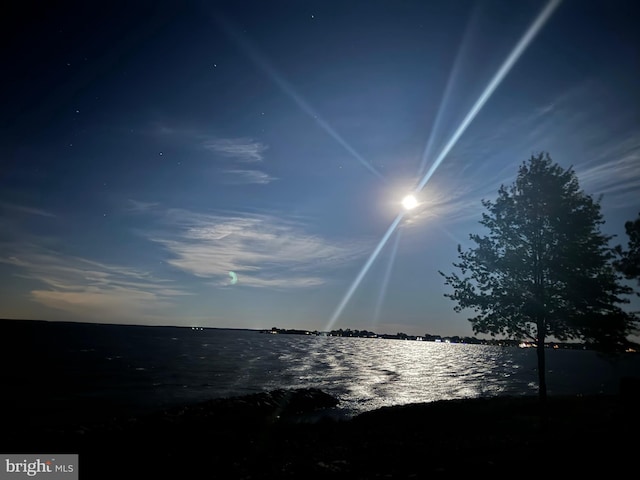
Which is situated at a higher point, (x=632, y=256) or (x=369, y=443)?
(x=632, y=256)

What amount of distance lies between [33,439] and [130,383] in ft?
101

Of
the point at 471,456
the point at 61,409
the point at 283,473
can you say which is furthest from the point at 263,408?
the point at 471,456

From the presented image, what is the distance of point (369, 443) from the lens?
50.5ft

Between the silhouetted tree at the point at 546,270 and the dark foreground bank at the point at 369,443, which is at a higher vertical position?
the silhouetted tree at the point at 546,270

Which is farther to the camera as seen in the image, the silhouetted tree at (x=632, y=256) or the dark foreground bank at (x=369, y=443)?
the silhouetted tree at (x=632, y=256)

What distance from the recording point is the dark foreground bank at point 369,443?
10.1m

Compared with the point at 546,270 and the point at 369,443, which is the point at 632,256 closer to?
the point at 546,270

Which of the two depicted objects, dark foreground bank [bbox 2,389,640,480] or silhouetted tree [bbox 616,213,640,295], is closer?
dark foreground bank [bbox 2,389,640,480]

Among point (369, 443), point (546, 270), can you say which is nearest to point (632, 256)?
point (546, 270)

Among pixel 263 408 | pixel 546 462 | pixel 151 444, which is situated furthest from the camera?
pixel 263 408

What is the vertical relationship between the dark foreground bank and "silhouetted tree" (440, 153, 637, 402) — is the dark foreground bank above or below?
below

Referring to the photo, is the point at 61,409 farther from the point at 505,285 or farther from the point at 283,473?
the point at 505,285

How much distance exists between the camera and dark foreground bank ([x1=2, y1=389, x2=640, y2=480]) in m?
10.1

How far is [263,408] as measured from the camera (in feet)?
98.9
